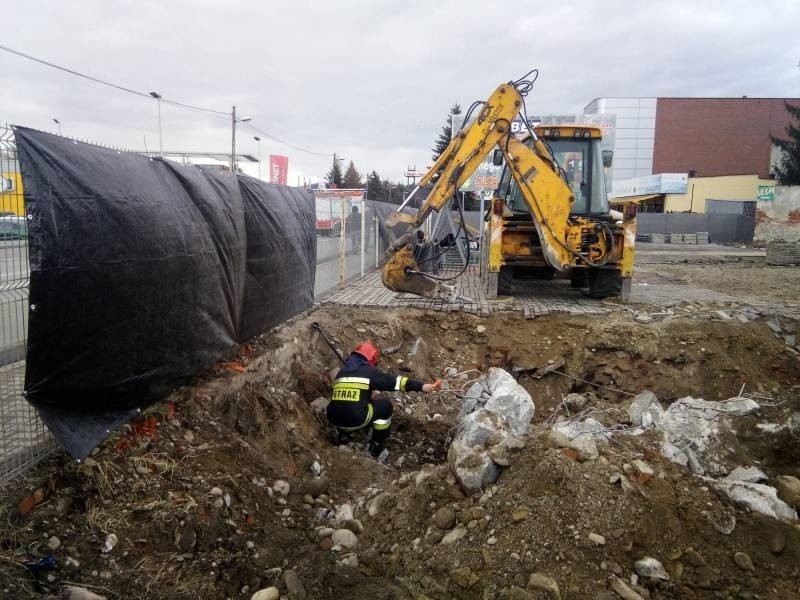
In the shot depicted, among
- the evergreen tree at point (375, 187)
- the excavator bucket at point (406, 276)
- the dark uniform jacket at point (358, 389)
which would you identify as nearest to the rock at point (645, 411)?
the dark uniform jacket at point (358, 389)

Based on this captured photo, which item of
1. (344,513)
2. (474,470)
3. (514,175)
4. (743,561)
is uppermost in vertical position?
(514,175)

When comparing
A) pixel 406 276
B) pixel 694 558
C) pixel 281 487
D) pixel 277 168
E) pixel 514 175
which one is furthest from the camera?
pixel 277 168

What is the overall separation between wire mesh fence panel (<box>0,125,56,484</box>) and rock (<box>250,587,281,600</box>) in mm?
1535

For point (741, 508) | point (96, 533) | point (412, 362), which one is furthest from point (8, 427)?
point (412, 362)

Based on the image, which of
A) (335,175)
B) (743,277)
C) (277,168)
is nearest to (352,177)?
(335,175)

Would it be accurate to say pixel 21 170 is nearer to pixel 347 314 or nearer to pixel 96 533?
pixel 96 533

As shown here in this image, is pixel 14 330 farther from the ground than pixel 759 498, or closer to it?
farther from the ground

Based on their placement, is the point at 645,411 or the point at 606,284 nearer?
the point at 645,411

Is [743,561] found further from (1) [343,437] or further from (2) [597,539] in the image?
(1) [343,437]

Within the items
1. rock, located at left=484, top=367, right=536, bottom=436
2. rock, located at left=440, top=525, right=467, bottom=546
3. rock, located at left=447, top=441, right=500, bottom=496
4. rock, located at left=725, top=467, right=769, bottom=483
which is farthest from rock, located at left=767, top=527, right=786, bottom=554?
rock, located at left=484, top=367, right=536, bottom=436

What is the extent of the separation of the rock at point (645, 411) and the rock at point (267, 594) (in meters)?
3.58

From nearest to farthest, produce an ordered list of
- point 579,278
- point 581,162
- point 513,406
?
1. point 513,406
2. point 581,162
3. point 579,278

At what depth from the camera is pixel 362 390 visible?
5.49 metres

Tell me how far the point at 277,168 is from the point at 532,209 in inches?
902
